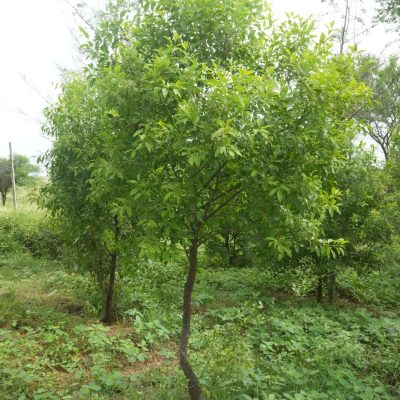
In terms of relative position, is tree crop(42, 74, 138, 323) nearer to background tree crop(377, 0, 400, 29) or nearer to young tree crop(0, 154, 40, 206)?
background tree crop(377, 0, 400, 29)

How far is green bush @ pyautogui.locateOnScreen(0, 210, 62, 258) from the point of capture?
12688 mm

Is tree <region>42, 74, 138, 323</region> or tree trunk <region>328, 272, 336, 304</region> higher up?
tree <region>42, 74, 138, 323</region>

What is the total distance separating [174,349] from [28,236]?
9163 millimetres

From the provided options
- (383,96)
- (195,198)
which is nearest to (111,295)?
(195,198)

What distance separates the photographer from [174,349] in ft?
18.0

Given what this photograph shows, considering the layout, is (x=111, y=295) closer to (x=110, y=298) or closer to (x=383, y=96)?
(x=110, y=298)

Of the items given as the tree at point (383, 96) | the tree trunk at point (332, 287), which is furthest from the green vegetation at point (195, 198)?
the tree at point (383, 96)

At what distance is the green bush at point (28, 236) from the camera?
12.7 m

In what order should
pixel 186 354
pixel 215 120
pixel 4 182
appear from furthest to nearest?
pixel 4 182 < pixel 186 354 < pixel 215 120

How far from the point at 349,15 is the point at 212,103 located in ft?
40.9

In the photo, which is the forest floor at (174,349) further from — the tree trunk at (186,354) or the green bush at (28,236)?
the green bush at (28,236)

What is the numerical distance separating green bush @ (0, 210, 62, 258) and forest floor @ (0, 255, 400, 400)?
498cm

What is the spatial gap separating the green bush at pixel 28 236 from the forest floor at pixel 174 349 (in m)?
4.98

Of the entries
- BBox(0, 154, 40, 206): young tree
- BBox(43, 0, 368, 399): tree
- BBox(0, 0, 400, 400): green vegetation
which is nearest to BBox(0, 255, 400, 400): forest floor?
BBox(0, 0, 400, 400): green vegetation
